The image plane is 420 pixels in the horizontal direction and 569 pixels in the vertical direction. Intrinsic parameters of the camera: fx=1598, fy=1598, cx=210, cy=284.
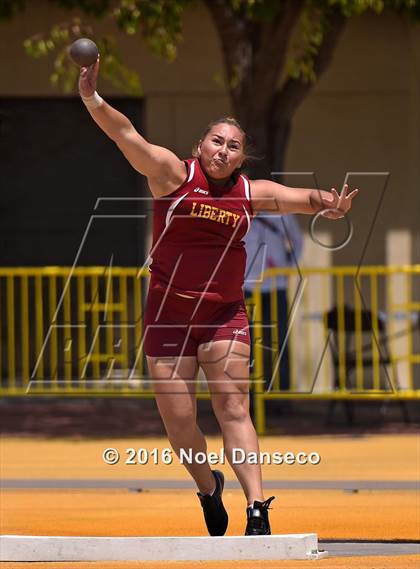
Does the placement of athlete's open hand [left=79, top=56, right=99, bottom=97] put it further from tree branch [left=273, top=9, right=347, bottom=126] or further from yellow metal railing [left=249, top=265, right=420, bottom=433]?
tree branch [left=273, top=9, right=347, bottom=126]

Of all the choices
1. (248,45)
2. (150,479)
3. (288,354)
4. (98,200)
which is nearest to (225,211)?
(150,479)

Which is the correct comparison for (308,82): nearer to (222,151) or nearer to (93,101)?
(222,151)

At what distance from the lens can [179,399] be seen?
8031mm

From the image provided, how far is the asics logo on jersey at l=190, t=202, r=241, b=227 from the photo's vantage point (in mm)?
7840

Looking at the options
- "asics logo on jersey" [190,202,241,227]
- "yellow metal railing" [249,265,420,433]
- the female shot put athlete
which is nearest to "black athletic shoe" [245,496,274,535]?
the female shot put athlete

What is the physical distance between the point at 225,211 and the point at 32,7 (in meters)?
11.1

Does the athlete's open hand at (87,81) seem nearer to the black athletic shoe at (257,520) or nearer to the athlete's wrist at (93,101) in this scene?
the athlete's wrist at (93,101)

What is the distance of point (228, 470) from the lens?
12.4m

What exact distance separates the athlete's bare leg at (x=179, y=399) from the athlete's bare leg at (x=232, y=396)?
0.11m

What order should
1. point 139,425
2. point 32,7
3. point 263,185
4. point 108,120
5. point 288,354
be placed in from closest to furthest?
point 108,120
point 263,185
point 288,354
point 139,425
point 32,7

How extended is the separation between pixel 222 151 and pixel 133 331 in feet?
27.2

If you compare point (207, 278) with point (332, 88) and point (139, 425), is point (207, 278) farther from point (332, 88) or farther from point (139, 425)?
point (332, 88)

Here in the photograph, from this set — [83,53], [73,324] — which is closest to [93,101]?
[83,53]

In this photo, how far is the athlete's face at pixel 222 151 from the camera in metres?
7.95
